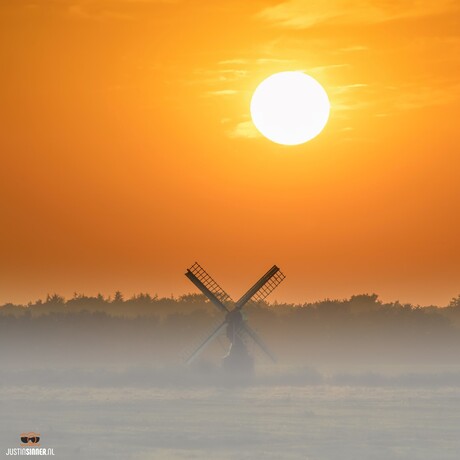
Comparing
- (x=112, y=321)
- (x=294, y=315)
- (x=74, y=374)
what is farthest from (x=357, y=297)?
(x=74, y=374)

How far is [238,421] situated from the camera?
43.6 metres

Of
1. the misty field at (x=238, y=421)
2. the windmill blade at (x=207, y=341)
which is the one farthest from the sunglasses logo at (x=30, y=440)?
the windmill blade at (x=207, y=341)

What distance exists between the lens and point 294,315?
89.8 meters

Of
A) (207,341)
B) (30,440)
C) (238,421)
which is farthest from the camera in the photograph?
(207,341)

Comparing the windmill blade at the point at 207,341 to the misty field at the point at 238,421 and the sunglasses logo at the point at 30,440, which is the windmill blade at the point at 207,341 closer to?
the misty field at the point at 238,421

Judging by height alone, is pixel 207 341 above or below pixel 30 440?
above

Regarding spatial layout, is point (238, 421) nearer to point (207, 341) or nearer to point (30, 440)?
point (30, 440)

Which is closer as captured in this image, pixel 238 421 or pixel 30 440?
pixel 30 440

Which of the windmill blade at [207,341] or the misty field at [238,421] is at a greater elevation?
the windmill blade at [207,341]

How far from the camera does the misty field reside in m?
36.0

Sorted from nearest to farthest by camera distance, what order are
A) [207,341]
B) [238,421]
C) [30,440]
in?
[30,440], [238,421], [207,341]

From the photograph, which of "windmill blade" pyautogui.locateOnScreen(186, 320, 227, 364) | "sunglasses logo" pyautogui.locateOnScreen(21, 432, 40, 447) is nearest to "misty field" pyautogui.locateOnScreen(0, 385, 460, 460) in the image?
"sunglasses logo" pyautogui.locateOnScreen(21, 432, 40, 447)

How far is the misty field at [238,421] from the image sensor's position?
35969mm

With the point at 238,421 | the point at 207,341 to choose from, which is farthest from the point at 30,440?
the point at 207,341
